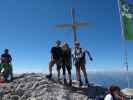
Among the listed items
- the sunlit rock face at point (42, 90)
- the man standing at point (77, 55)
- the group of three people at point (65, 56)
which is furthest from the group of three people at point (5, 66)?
the man standing at point (77, 55)

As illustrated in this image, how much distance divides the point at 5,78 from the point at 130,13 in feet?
27.4

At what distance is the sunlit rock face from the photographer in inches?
538

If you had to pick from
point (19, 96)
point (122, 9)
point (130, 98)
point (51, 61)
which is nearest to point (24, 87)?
point (19, 96)

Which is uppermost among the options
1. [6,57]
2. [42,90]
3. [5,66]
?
[6,57]

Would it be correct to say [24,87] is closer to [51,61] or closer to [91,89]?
[51,61]

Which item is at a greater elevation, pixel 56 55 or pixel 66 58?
pixel 56 55

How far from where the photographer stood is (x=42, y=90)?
14141 mm

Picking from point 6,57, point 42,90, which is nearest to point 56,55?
point 42,90

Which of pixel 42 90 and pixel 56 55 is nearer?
pixel 42 90

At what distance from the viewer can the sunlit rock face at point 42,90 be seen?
13.7 m

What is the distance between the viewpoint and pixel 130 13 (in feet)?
52.5

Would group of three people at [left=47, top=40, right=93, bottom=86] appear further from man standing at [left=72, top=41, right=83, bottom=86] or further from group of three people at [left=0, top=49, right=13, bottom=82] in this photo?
group of three people at [left=0, top=49, right=13, bottom=82]

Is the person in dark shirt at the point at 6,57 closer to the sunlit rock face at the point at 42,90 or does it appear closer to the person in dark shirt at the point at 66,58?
the sunlit rock face at the point at 42,90

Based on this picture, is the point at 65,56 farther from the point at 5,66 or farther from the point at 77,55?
the point at 5,66
